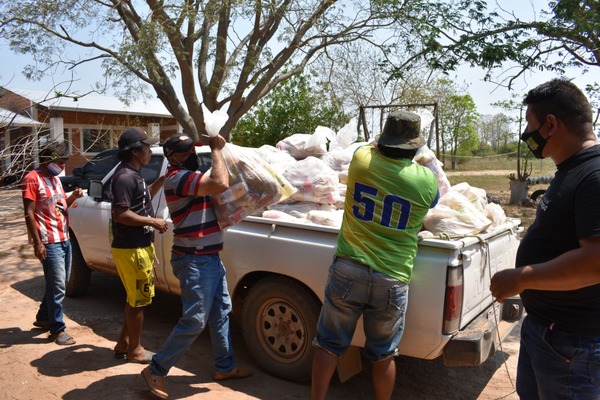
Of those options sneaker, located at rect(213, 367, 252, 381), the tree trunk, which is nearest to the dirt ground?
sneaker, located at rect(213, 367, 252, 381)

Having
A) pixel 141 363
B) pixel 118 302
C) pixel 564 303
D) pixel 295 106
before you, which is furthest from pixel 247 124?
pixel 564 303

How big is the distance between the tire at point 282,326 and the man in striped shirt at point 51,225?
1.74 meters

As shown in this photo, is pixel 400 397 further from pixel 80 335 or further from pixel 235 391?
pixel 80 335

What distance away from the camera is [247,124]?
17.0m

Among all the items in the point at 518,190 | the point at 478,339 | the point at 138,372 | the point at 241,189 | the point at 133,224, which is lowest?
the point at 138,372

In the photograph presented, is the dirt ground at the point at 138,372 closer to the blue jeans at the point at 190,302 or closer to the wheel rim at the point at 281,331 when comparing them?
the wheel rim at the point at 281,331

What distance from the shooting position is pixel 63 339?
462cm

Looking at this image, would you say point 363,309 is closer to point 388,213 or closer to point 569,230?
point 388,213

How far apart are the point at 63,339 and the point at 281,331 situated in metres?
2.03

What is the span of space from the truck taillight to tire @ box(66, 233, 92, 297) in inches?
163

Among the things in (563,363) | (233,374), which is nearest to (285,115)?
(233,374)

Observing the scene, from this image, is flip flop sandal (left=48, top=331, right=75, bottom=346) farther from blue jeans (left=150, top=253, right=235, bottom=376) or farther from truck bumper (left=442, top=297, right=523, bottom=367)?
truck bumper (left=442, top=297, right=523, bottom=367)

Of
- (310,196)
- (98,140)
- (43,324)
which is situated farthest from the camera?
(43,324)

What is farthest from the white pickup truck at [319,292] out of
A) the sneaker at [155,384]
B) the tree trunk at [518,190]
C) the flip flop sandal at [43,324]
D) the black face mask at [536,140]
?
the tree trunk at [518,190]
